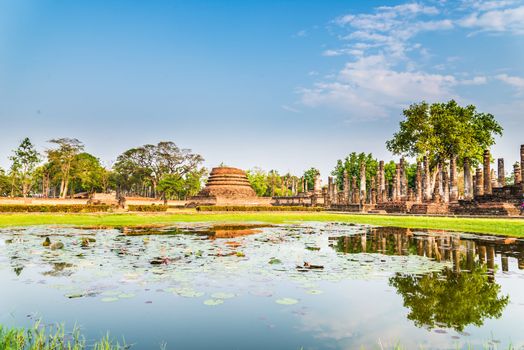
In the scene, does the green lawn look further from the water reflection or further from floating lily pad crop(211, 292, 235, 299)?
floating lily pad crop(211, 292, 235, 299)

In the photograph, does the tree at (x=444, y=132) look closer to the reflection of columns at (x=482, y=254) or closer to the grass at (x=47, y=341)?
the reflection of columns at (x=482, y=254)

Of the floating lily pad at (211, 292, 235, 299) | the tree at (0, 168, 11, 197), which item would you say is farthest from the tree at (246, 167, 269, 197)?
the floating lily pad at (211, 292, 235, 299)

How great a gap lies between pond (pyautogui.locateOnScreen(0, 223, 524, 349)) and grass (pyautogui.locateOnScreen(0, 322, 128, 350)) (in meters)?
0.21

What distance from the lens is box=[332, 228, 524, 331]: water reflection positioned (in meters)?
4.84

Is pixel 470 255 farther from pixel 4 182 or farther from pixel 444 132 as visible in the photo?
pixel 4 182

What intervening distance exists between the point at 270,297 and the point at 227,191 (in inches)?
2006

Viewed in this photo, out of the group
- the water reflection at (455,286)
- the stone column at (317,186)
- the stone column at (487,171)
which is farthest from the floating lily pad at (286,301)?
the stone column at (317,186)

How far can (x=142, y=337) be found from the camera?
414 cm

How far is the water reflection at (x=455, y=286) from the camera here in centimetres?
484

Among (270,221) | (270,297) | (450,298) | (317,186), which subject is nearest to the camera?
(450,298)

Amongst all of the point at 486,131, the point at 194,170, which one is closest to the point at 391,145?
the point at 486,131

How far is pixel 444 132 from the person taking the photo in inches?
1849

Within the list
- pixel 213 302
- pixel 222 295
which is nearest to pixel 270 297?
pixel 222 295

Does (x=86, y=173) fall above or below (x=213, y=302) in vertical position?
above
